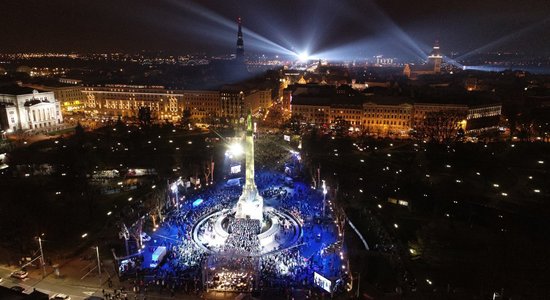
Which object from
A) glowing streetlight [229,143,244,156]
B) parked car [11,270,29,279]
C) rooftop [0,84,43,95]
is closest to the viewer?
parked car [11,270,29,279]

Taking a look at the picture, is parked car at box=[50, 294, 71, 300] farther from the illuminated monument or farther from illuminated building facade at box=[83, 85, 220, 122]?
illuminated building facade at box=[83, 85, 220, 122]

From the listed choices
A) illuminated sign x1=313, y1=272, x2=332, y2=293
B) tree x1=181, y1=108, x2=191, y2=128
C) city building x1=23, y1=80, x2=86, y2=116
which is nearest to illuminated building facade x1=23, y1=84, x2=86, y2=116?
city building x1=23, y1=80, x2=86, y2=116

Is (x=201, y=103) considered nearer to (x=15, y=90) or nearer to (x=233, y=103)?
(x=233, y=103)

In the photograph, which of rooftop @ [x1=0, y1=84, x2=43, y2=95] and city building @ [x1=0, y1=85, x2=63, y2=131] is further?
rooftop @ [x1=0, y1=84, x2=43, y2=95]

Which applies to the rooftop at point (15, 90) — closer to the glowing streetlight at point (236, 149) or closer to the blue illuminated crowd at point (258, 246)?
the glowing streetlight at point (236, 149)

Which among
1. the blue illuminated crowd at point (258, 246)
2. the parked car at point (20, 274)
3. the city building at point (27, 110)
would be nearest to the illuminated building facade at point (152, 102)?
the city building at point (27, 110)

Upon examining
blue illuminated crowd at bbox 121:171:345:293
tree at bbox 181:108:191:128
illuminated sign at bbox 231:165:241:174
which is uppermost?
tree at bbox 181:108:191:128
